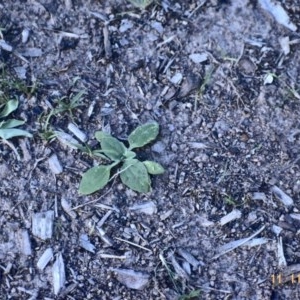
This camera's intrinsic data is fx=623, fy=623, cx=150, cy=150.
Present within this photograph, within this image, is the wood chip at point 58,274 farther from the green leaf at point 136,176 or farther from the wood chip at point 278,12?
the wood chip at point 278,12

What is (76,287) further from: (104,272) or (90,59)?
(90,59)

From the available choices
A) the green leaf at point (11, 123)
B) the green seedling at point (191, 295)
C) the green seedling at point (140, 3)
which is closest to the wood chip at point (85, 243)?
the green seedling at point (191, 295)

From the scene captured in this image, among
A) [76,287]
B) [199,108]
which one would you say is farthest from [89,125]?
[76,287]

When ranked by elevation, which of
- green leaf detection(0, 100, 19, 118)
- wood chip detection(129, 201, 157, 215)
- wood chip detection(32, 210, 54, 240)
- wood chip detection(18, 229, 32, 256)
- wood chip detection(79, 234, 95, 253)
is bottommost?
wood chip detection(18, 229, 32, 256)

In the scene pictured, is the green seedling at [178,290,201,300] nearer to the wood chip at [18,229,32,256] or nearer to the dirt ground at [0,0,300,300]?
the dirt ground at [0,0,300,300]

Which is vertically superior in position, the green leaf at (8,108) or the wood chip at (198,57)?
the wood chip at (198,57)

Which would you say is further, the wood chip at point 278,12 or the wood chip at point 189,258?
the wood chip at point 278,12

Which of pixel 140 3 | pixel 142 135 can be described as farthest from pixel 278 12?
pixel 142 135

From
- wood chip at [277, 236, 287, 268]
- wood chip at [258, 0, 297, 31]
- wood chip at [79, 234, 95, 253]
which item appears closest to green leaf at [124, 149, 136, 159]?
wood chip at [79, 234, 95, 253]
